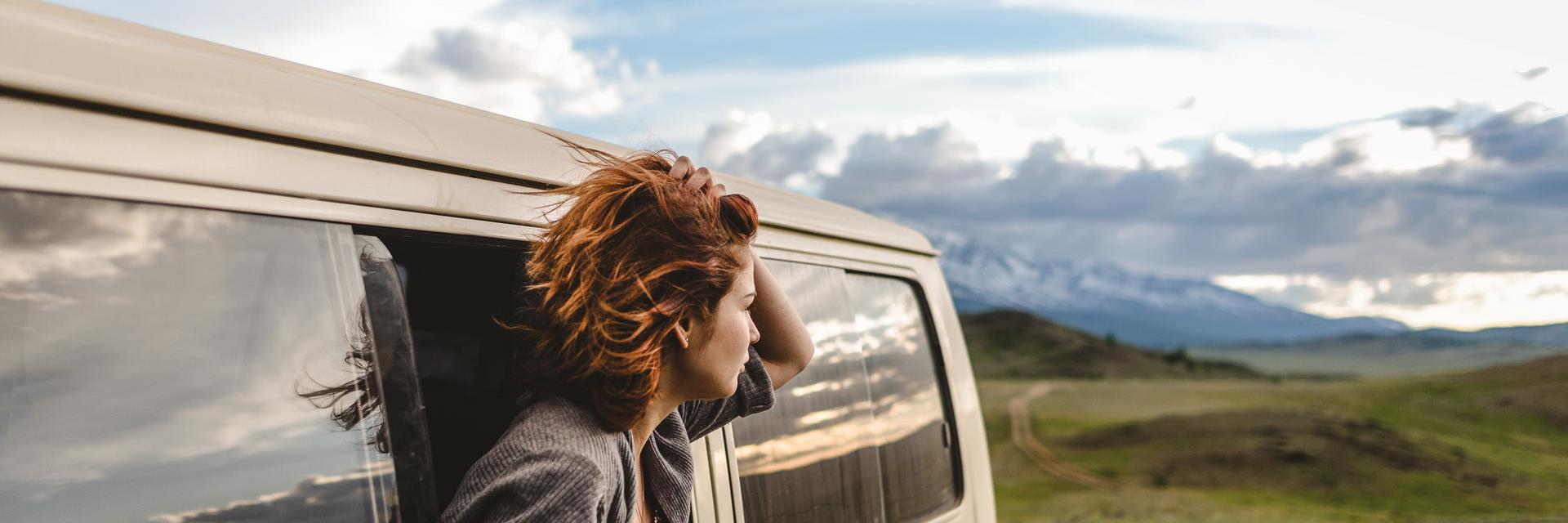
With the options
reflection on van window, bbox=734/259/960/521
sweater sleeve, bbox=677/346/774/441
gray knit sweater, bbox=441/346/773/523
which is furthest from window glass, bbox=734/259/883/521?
gray knit sweater, bbox=441/346/773/523

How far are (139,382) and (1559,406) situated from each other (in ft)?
157

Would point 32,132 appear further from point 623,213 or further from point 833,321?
point 833,321

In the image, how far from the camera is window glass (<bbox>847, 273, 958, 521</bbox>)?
366 cm

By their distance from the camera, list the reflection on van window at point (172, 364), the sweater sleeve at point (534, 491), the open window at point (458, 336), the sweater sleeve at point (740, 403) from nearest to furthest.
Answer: the reflection on van window at point (172, 364)
the sweater sleeve at point (534, 491)
the open window at point (458, 336)
the sweater sleeve at point (740, 403)

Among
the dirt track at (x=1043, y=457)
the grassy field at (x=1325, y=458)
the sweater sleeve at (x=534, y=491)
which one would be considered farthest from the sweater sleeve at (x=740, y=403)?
the dirt track at (x=1043, y=457)

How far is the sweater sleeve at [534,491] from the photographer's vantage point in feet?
5.12

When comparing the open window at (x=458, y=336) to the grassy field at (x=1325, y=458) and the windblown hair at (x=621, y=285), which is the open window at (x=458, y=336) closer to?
the windblown hair at (x=621, y=285)

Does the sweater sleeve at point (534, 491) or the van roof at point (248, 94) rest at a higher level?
the van roof at point (248, 94)

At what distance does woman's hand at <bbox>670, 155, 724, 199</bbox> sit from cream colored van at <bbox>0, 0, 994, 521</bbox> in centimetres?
34

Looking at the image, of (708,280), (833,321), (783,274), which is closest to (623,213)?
(708,280)

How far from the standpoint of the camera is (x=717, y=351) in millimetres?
1857

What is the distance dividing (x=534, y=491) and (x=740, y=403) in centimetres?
78

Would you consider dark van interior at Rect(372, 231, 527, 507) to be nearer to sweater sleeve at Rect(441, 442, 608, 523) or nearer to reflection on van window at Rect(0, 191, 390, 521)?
reflection on van window at Rect(0, 191, 390, 521)

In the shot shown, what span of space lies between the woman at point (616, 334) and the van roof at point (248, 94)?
25cm
